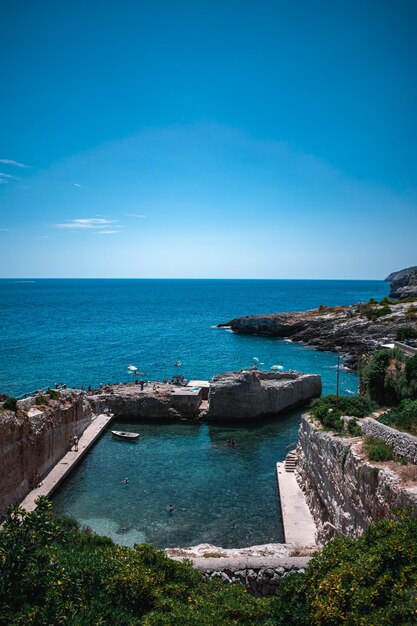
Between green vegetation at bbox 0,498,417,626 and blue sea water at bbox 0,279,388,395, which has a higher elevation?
green vegetation at bbox 0,498,417,626

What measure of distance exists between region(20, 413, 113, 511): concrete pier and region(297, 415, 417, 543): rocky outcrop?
13371mm

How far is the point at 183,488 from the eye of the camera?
26.2m

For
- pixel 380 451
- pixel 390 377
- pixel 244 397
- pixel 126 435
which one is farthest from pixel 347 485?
pixel 244 397

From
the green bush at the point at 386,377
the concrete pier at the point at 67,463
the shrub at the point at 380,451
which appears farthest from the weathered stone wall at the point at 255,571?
the green bush at the point at 386,377

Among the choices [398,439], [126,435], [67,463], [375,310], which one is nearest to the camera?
[398,439]

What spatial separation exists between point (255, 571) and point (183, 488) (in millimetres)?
13473

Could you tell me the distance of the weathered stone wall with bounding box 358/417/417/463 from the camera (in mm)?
14598

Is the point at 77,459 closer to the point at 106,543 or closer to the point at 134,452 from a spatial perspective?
the point at 134,452

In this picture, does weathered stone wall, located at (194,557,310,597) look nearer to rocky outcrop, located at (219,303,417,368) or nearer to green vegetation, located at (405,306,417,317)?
rocky outcrop, located at (219,303,417,368)

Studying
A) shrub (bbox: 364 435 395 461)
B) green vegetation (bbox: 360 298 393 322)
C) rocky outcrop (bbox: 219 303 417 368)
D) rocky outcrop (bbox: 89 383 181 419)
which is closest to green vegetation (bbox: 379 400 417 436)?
shrub (bbox: 364 435 395 461)

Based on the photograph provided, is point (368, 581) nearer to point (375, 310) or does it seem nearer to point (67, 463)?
point (67, 463)

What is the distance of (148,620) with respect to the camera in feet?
26.7

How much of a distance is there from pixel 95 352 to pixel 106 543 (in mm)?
58277

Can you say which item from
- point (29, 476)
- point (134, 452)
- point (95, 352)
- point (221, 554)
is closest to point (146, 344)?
point (95, 352)
